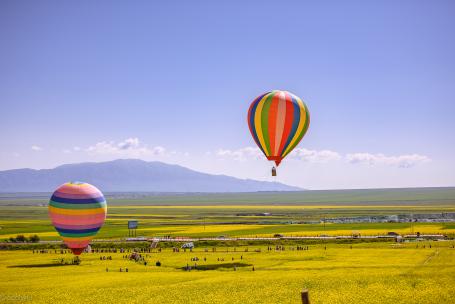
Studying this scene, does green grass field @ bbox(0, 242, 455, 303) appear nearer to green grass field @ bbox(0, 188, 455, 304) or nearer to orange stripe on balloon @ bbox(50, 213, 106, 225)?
green grass field @ bbox(0, 188, 455, 304)

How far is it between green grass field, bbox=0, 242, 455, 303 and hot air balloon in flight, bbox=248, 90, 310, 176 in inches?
408

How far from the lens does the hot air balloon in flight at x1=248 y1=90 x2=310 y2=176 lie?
46312mm

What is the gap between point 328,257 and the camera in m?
62.7

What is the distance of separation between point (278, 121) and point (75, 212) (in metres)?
21.9

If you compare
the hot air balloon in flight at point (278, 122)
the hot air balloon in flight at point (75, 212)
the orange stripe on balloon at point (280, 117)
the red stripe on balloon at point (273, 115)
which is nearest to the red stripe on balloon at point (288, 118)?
the hot air balloon in flight at point (278, 122)

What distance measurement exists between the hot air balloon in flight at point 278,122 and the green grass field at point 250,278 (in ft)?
34.0

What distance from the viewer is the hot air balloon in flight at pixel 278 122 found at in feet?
152

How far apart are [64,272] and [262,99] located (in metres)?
27.2

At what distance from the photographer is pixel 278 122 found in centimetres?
4631

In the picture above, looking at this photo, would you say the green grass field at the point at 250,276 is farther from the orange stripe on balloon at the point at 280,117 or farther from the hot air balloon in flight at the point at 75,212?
the orange stripe on balloon at the point at 280,117

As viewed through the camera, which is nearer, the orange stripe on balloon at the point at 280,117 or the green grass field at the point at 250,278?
the green grass field at the point at 250,278

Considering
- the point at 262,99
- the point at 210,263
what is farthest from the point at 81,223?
the point at 262,99

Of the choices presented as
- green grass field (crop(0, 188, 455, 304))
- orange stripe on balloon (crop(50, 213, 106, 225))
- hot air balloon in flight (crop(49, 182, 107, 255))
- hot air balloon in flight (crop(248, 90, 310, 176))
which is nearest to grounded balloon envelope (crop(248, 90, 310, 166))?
hot air balloon in flight (crop(248, 90, 310, 176))

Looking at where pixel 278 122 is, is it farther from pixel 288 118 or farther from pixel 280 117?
pixel 288 118
